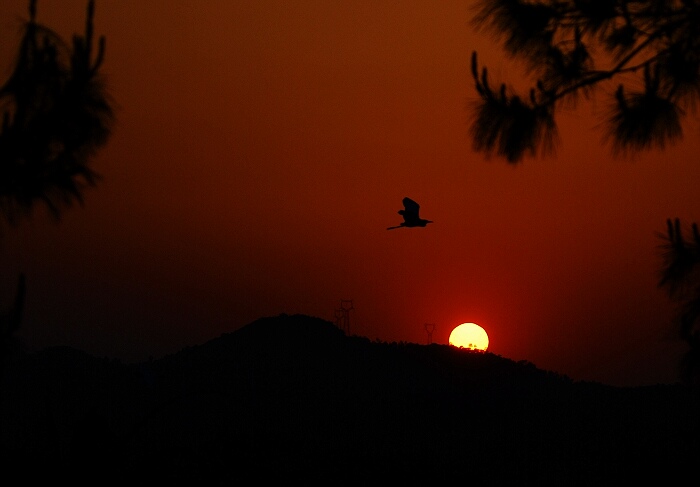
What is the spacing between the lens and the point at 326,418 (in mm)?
7039

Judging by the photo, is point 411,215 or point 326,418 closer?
point 411,215

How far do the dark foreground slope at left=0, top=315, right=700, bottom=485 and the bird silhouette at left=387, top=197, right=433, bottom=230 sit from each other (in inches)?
68.5

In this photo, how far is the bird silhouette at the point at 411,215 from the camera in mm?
6121

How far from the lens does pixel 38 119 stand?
364cm

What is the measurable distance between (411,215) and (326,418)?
195cm

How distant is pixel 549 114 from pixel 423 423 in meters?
3.47

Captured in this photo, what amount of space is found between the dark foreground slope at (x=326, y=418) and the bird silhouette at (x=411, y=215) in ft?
5.71

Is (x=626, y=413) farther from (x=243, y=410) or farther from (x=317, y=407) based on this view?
(x=243, y=410)

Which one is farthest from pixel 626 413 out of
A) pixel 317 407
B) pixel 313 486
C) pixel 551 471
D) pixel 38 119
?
pixel 38 119

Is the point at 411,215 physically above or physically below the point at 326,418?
above

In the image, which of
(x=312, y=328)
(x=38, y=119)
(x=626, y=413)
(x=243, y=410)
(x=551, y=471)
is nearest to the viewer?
(x=38, y=119)

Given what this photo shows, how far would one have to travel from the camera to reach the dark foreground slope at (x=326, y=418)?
603cm

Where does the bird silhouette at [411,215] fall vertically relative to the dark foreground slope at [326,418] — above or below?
above

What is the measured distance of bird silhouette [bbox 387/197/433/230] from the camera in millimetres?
6121
